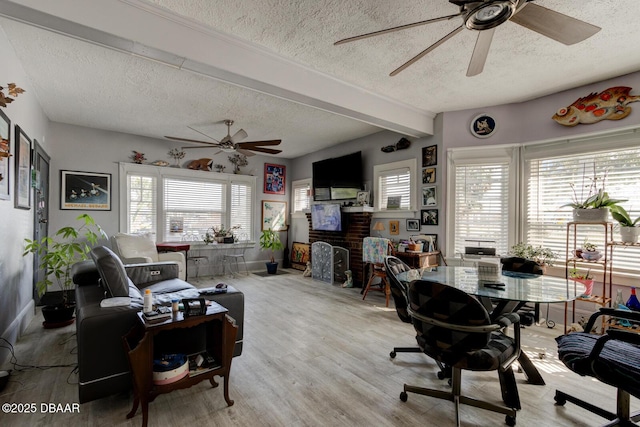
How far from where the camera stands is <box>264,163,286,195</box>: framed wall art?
7230 millimetres

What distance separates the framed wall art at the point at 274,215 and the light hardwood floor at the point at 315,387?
3.99 m

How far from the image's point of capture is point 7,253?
8.50 feet

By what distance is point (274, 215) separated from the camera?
24.2ft

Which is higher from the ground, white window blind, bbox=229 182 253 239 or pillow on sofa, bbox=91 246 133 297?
white window blind, bbox=229 182 253 239

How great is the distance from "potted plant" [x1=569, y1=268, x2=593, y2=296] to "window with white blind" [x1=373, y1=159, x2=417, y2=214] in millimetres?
2072

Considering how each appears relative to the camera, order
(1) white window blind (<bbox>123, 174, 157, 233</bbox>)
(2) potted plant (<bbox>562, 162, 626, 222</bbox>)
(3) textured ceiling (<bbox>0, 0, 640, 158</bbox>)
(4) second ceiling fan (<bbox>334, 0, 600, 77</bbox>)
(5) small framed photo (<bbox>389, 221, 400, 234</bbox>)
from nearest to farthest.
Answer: (4) second ceiling fan (<bbox>334, 0, 600, 77</bbox>) → (3) textured ceiling (<bbox>0, 0, 640, 158</bbox>) → (2) potted plant (<bbox>562, 162, 626, 222</bbox>) → (5) small framed photo (<bbox>389, 221, 400, 234</bbox>) → (1) white window blind (<bbox>123, 174, 157, 233</bbox>)

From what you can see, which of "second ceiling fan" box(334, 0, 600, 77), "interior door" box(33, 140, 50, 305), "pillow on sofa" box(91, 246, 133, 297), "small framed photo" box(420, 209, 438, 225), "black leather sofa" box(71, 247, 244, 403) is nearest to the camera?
"second ceiling fan" box(334, 0, 600, 77)

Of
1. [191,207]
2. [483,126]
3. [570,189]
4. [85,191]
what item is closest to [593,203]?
[570,189]

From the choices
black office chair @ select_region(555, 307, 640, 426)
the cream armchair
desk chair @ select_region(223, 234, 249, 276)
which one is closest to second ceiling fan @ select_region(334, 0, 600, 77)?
black office chair @ select_region(555, 307, 640, 426)

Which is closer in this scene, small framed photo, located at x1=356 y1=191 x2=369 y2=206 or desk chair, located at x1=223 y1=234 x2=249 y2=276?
small framed photo, located at x1=356 y1=191 x2=369 y2=206

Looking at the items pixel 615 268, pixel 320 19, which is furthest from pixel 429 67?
pixel 615 268

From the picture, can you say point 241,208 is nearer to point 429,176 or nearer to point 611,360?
point 429,176

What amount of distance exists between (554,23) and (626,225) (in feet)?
7.84

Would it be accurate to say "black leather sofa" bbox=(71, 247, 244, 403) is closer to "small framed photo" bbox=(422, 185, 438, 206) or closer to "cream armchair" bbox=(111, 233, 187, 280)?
"cream armchair" bbox=(111, 233, 187, 280)
